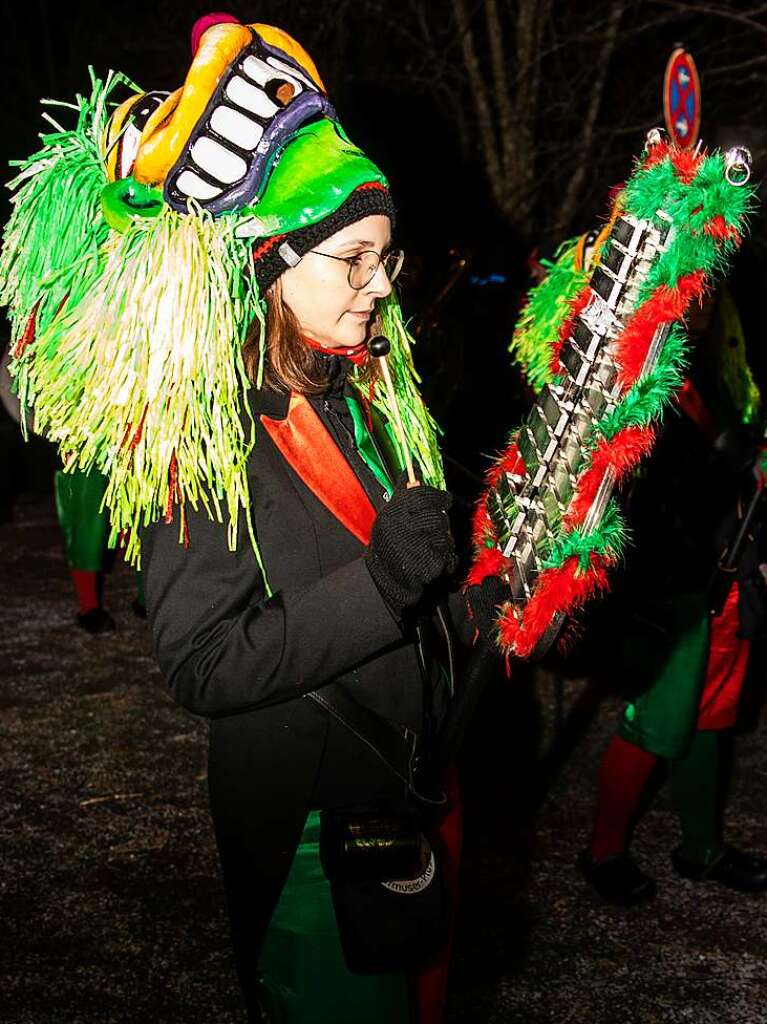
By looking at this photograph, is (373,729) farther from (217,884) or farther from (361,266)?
(217,884)

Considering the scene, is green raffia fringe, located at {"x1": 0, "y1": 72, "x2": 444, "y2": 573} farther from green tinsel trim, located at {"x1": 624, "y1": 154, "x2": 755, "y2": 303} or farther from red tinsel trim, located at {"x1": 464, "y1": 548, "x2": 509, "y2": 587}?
green tinsel trim, located at {"x1": 624, "y1": 154, "x2": 755, "y2": 303}

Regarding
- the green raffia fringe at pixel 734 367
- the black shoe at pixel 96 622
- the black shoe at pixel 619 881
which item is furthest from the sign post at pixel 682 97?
the black shoe at pixel 96 622

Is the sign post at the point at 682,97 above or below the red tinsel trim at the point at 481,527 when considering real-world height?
above

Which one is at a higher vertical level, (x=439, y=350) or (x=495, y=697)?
(x=439, y=350)

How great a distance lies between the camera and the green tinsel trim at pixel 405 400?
6.90 feet

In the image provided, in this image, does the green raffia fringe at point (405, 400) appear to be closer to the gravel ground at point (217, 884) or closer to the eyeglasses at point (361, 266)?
the eyeglasses at point (361, 266)

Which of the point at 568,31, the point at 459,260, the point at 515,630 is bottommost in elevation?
the point at 515,630

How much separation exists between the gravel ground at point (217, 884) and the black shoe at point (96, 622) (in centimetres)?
69

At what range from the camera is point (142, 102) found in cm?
185

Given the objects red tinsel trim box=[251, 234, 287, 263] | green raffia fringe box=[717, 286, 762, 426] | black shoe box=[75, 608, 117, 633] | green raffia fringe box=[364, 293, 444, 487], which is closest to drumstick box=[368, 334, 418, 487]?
green raffia fringe box=[364, 293, 444, 487]

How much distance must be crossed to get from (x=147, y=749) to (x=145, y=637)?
1.46m

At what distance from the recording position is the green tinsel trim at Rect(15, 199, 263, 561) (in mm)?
1632

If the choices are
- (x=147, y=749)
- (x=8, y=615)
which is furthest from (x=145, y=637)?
(x=147, y=749)

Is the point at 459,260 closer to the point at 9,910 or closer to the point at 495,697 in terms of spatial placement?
the point at 495,697
